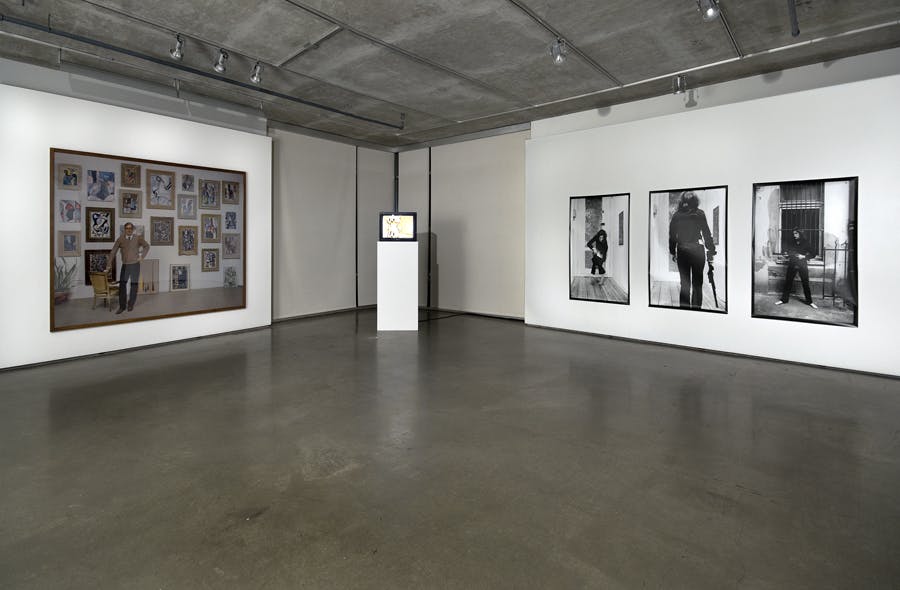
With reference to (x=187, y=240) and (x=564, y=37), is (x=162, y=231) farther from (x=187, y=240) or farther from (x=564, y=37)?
(x=564, y=37)

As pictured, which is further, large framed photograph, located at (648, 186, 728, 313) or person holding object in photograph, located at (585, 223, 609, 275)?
person holding object in photograph, located at (585, 223, 609, 275)

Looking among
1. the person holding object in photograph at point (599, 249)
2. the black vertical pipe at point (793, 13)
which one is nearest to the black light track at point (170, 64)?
the person holding object in photograph at point (599, 249)

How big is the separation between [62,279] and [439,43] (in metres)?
5.85

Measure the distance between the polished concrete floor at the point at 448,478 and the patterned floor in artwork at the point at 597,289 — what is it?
2.50 metres

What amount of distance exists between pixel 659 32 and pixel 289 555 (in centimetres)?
628

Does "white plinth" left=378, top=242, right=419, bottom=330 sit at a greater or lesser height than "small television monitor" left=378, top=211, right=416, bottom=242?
lesser

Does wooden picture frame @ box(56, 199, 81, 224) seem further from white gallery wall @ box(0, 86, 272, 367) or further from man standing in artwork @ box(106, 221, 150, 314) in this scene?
man standing in artwork @ box(106, 221, 150, 314)

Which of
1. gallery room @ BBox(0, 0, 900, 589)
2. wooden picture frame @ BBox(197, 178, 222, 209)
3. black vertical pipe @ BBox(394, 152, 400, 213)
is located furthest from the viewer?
black vertical pipe @ BBox(394, 152, 400, 213)

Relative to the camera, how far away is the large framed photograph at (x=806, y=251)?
6082 mm

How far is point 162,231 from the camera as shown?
297 inches

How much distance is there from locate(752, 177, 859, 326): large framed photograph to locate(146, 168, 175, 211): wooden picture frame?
8.62 metres

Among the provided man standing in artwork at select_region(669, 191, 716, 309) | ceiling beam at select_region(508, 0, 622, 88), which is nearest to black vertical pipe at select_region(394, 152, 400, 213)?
ceiling beam at select_region(508, 0, 622, 88)

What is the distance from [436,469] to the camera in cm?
341

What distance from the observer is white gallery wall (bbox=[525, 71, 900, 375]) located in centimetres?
586
